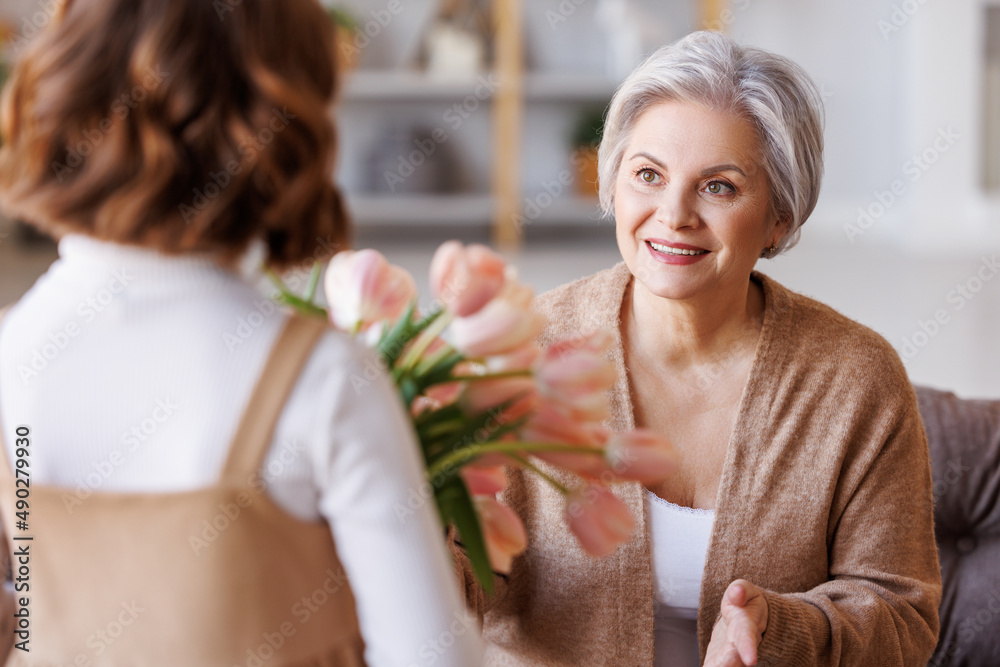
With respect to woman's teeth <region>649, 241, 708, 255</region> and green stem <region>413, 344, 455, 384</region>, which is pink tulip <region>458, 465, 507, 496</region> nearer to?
green stem <region>413, 344, 455, 384</region>

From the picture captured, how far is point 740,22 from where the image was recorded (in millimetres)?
6590

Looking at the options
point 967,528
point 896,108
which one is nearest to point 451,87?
point 896,108

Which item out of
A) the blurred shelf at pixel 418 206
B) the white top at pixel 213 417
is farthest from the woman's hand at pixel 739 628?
the blurred shelf at pixel 418 206

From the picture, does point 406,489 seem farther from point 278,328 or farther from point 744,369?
point 744,369

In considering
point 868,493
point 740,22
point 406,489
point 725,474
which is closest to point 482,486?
point 406,489

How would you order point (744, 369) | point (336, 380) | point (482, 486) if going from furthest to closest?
1. point (744, 369)
2. point (482, 486)
3. point (336, 380)

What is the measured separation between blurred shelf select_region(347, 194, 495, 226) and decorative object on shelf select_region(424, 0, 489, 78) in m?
0.74

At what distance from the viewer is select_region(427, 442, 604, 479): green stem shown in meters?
0.65

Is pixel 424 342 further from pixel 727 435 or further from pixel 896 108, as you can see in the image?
pixel 896 108

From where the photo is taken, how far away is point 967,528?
57.5 inches

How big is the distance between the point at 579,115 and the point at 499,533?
579 cm

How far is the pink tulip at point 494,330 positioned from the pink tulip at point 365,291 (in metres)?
0.08

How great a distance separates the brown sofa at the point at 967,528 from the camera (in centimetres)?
141

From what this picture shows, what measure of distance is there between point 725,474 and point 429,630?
65 centimetres
